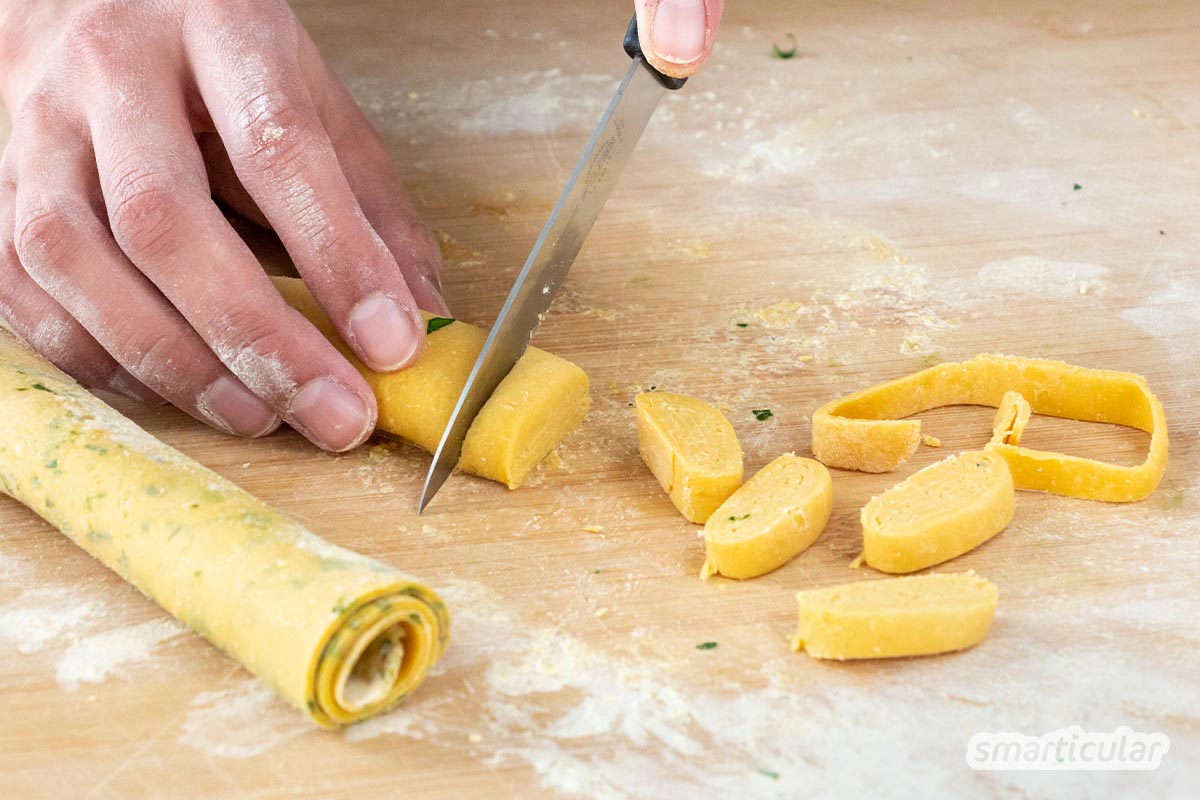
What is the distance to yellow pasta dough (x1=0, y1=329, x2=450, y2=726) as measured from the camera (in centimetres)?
193

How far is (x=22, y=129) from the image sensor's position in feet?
9.07

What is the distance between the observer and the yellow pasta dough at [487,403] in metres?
2.47

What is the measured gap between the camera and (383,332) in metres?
2.53

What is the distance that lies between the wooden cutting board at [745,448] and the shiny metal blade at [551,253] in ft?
0.47

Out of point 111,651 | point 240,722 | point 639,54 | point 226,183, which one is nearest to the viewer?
point 240,722

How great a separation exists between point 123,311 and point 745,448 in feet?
4.50

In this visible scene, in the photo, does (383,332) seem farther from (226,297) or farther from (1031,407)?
(1031,407)

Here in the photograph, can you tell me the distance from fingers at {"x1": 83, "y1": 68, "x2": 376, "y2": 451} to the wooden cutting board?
0.15 m

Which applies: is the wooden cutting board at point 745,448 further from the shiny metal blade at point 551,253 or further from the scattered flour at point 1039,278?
the shiny metal blade at point 551,253

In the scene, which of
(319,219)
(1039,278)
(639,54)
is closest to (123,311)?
(319,219)

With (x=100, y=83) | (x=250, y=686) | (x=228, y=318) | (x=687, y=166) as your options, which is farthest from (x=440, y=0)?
(x=250, y=686)

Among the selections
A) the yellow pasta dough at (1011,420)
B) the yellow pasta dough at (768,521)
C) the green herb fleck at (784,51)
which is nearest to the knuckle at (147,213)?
the yellow pasta dough at (768,521)

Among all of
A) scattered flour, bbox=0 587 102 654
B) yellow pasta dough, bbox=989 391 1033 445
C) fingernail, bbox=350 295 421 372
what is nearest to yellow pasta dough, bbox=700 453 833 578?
yellow pasta dough, bbox=989 391 1033 445

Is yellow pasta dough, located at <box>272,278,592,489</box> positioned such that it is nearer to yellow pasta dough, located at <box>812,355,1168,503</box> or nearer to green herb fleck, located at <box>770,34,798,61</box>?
yellow pasta dough, located at <box>812,355,1168,503</box>
